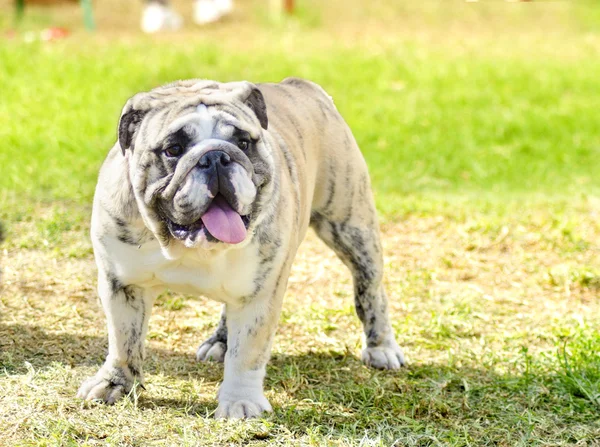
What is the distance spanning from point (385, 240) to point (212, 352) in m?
2.43

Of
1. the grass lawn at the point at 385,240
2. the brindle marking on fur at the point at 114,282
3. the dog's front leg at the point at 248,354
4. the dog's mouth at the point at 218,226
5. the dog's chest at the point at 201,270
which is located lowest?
the grass lawn at the point at 385,240

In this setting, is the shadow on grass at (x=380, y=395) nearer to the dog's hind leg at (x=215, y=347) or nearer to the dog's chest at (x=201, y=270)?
the dog's hind leg at (x=215, y=347)

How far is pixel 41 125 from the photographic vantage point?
9.12 metres

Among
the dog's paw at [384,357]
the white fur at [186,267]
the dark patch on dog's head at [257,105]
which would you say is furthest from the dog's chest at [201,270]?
the dog's paw at [384,357]

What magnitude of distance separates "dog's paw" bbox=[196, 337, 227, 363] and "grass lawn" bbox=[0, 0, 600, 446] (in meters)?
0.07

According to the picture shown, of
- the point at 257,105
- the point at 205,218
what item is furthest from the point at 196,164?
the point at 257,105

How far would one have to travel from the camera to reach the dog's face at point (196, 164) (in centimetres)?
338

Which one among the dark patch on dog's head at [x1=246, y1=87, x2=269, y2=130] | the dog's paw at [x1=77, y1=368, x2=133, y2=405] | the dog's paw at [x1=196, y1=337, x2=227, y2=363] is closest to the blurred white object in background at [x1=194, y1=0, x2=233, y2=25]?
the dog's paw at [x1=196, y1=337, x2=227, y2=363]

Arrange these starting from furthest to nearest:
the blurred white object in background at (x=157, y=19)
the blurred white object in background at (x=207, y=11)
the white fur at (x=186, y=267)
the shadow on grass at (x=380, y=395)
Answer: the blurred white object in background at (x=207, y=11) < the blurred white object in background at (x=157, y=19) < the shadow on grass at (x=380, y=395) < the white fur at (x=186, y=267)

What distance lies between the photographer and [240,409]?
3.81 metres

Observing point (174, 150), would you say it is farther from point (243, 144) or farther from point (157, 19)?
point (157, 19)

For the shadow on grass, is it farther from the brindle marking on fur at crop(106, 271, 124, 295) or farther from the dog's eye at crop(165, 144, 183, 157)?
the dog's eye at crop(165, 144, 183, 157)

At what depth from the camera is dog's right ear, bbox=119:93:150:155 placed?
11.8 ft

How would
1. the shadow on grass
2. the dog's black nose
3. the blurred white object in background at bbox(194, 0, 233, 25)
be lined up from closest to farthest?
the dog's black nose, the shadow on grass, the blurred white object in background at bbox(194, 0, 233, 25)
